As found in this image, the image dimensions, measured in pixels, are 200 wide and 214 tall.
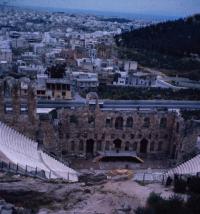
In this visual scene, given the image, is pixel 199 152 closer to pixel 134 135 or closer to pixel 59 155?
pixel 134 135

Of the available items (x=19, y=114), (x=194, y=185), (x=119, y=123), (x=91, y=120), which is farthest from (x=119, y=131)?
(x=194, y=185)

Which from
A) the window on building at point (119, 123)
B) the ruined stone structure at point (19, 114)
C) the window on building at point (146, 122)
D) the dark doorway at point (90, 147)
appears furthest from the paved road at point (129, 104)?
the ruined stone structure at point (19, 114)

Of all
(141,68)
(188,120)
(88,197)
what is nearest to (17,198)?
(88,197)

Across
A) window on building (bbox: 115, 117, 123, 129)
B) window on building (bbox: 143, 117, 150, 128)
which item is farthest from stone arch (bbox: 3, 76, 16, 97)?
window on building (bbox: 143, 117, 150, 128)

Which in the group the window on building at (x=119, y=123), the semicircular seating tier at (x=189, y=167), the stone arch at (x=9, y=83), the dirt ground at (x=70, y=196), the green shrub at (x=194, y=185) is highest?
the stone arch at (x=9, y=83)

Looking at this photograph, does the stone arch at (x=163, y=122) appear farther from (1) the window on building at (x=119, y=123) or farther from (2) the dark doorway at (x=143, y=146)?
(1) the window on building at (x=119, y=123)
